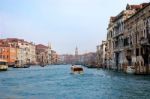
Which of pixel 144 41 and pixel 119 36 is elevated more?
pixel 119 36

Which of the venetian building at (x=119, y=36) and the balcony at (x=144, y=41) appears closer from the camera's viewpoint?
the balcony at (x=144, y=41)

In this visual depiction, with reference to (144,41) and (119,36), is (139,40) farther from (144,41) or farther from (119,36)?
(119,36)

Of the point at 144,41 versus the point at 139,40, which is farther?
the point at 139,40

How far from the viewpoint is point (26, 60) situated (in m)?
129

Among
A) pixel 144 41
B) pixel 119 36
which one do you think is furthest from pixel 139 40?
pixel 119 36

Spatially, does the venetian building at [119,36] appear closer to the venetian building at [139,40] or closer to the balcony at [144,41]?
the venetian building at [139,40]

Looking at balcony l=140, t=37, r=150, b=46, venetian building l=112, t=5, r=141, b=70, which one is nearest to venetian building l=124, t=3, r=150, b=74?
balcony l=140, t=37, r=150, b=46

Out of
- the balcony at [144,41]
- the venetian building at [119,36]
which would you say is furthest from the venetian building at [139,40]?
the venetian building at [119,36]

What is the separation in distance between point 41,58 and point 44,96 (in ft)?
464

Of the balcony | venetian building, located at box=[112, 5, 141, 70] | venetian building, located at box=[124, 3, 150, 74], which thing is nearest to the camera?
the balcony

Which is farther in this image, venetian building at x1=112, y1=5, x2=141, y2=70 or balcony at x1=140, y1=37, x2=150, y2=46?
venetian building at x1=112, y1=5, x2=141, y2=70

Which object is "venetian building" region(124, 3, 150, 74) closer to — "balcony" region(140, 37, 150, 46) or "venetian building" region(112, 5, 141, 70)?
"balcony" region(140, 37, 150, 46)

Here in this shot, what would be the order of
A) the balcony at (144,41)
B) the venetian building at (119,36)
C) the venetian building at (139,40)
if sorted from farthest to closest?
the venetian building at (119,36)
the venetian building at (139,40)
the balcony at (144,41)

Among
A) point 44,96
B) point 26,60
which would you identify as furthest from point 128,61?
point 26,60
